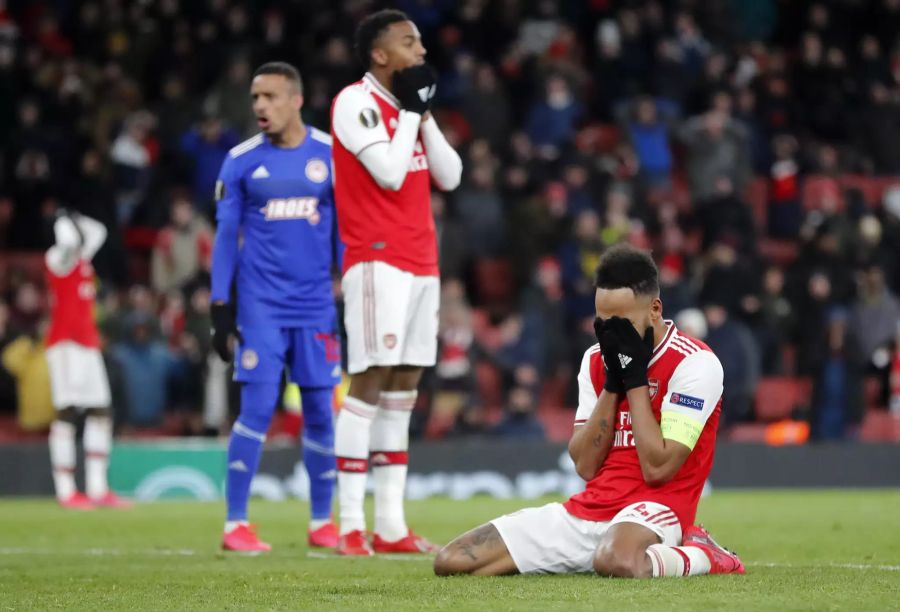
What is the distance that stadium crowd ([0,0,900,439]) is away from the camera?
17.3 meters

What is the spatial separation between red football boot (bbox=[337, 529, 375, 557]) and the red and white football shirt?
1.73 metres

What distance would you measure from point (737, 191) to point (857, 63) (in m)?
4.03

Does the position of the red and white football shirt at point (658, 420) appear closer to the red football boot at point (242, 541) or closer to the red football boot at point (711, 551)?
the red football boot at point (711, 551)

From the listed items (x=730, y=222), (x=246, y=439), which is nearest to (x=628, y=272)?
(x=246, y=439)

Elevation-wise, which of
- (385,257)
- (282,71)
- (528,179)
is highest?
(528,179)

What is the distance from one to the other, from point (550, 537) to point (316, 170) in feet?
9.72

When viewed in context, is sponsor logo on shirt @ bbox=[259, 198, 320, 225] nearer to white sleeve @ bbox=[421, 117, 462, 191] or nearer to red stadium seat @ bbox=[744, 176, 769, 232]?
white sleeve @ bbox=[421, 117, 462, 191]

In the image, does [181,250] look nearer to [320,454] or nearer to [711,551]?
[320,454]

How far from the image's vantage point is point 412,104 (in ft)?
25.8

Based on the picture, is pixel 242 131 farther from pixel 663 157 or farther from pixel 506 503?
pixel 506 503

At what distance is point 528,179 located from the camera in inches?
757

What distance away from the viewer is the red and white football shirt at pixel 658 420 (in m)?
6.32

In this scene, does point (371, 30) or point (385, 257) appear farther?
point (371, 30)

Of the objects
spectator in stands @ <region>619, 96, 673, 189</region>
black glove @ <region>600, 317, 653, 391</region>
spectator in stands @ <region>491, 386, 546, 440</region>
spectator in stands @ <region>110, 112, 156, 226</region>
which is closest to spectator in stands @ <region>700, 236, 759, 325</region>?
spectator in stands @ <region>619, 96, 673, 189</region>
